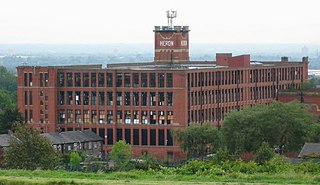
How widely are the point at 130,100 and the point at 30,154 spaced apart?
159 ft

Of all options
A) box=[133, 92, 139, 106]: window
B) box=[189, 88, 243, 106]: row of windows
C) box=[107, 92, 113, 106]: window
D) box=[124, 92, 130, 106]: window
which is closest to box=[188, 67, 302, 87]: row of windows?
box=[189, 88, 243, 106]: row of windows

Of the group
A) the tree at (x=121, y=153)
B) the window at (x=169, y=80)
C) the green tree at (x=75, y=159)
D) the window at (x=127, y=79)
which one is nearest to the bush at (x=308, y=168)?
the green tree at (x=75, y=159)

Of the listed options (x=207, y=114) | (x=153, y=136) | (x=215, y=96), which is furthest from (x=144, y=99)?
(x=215, y=96)

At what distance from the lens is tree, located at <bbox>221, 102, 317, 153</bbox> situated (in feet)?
339

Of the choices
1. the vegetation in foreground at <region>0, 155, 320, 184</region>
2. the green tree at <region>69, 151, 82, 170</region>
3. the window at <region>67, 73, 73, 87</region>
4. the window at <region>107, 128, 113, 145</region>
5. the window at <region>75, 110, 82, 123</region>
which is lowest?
the window at <region>107, 128, 113, 145</region>

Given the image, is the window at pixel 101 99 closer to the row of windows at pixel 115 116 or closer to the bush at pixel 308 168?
the row of windows at pixel 115 116

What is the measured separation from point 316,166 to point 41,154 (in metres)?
19.7

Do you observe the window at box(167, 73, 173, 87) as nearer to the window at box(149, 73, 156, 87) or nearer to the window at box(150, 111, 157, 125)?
the window at box(149, 73, 156, 87)

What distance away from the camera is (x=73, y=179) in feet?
179

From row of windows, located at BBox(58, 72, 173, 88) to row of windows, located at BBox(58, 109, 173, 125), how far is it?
2.96 metres

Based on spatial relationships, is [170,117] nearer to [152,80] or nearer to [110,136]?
[152,80]

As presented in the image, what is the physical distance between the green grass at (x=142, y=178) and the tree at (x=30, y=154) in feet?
57.9

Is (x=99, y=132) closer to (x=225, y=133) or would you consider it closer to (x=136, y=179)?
(x=225, y=133)

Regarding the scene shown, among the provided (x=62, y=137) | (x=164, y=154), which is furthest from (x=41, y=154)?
(x=164, y=154)
